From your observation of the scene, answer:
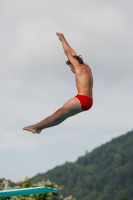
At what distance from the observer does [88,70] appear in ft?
39.3

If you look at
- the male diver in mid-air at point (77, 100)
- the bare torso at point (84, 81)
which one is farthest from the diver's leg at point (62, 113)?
the bare torso at point (84, 81)

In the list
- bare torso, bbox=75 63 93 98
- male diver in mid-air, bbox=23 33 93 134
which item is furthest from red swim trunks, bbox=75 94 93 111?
bare torso, bbox=75 63 93 98

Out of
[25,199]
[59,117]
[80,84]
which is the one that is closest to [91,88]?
[80,84]

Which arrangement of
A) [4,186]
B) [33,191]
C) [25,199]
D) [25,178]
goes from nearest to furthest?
[33,191] → [25,199] → [25,178] → [4,186]

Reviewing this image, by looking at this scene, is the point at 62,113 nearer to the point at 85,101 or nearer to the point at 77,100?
the point at 77,100

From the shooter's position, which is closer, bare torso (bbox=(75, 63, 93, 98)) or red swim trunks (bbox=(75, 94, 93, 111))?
red swim trunks (bbox=(75, 94, 93, 111))

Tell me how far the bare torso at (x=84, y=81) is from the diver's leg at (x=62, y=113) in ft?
1.01

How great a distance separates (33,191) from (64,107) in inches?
145

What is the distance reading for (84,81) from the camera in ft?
38.6

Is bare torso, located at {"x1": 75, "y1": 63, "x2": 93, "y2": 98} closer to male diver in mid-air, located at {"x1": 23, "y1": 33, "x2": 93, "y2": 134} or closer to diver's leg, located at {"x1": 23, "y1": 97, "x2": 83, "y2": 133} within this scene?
male diver in mid-air, located at {"x1": 23, "y1": 33, "x2": 93, "y2": 134}

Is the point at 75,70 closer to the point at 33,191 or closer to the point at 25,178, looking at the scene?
the point at 33,191

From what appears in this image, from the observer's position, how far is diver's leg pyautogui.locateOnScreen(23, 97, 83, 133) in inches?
455

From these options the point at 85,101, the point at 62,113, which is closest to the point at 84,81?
the point at 85,101

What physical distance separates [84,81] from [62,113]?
888mm
